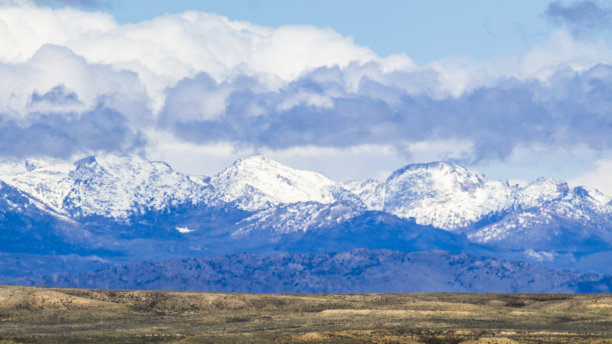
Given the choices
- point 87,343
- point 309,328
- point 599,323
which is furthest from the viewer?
point 599,323

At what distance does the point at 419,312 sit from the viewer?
611 ft

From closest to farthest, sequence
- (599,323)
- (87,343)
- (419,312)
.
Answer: (87,343) → (599,323) → (419,312)

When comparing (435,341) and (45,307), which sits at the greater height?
(45,307)

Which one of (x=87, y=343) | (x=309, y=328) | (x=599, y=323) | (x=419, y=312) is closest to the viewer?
(x=87, y=343)

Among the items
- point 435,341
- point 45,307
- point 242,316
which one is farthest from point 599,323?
point 45,307

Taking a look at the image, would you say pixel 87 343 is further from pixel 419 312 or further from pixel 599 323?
pixel 599 323

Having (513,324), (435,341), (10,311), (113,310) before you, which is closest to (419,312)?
(513,324)

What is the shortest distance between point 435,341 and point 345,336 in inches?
493

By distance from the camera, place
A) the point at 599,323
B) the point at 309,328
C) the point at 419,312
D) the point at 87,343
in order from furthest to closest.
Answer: the point at 419,312 < the point at 599,323 < the point at 309,328 < the point at 87,343

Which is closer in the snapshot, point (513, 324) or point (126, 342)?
point (126, 342)

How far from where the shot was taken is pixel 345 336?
148125mm

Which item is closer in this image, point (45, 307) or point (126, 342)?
point (126, 342)

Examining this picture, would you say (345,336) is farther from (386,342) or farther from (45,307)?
(45,307)

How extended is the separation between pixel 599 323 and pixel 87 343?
8229cm
